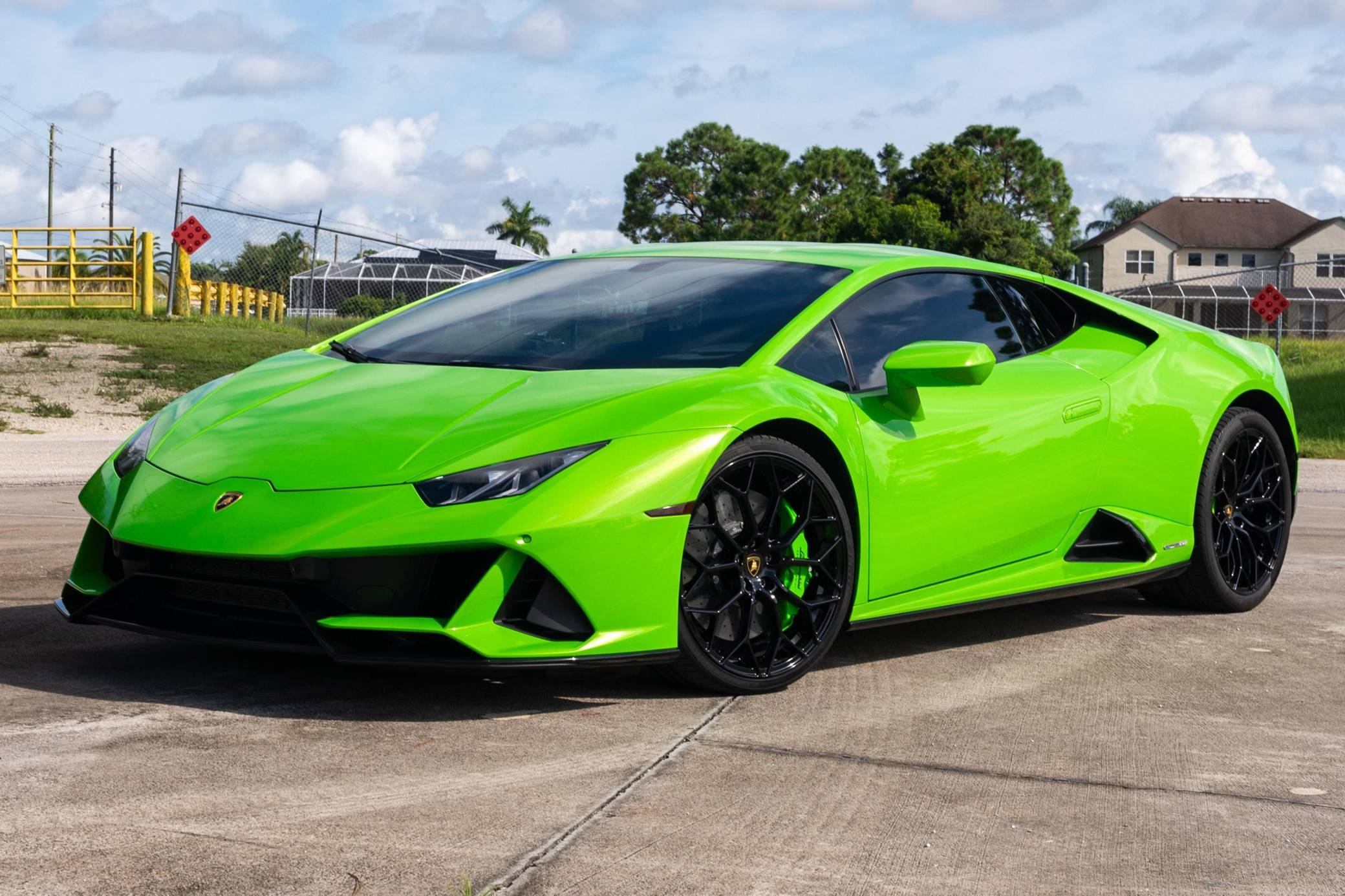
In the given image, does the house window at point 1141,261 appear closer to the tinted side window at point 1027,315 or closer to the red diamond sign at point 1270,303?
the red diamond sign at point 1270,303

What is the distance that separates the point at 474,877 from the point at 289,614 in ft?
4.18

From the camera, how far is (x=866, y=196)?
7944cm

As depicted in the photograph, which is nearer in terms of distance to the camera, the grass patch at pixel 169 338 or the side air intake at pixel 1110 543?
the side air intake at pixel 1110 543

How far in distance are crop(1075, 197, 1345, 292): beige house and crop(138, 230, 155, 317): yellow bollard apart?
190 feet

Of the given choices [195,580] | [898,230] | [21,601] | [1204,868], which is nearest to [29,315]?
[21,601]

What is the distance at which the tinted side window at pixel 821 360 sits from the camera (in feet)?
14.2

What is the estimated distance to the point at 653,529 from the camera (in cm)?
375

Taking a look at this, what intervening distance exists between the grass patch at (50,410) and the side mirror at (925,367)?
10813 millimetres

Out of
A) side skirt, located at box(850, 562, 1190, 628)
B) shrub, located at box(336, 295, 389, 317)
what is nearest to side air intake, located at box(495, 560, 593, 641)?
side skirt, located at box(850, 562, 1190, 628)

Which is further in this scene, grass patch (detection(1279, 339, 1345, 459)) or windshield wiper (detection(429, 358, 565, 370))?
grass patch (detection(1279, 339, 1345, 459))

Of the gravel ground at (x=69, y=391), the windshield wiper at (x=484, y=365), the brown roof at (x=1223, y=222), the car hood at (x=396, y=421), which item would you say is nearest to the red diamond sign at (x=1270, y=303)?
the gravel ground at (x=69, y=391)

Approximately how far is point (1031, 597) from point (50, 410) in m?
11.0

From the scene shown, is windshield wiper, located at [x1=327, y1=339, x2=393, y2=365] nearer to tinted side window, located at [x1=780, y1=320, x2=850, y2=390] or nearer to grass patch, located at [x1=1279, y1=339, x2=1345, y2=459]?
tinted side window, located at [x1=780, y1=320, x2=850, y2=390]

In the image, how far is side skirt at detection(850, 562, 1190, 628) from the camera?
4484 millimetres
